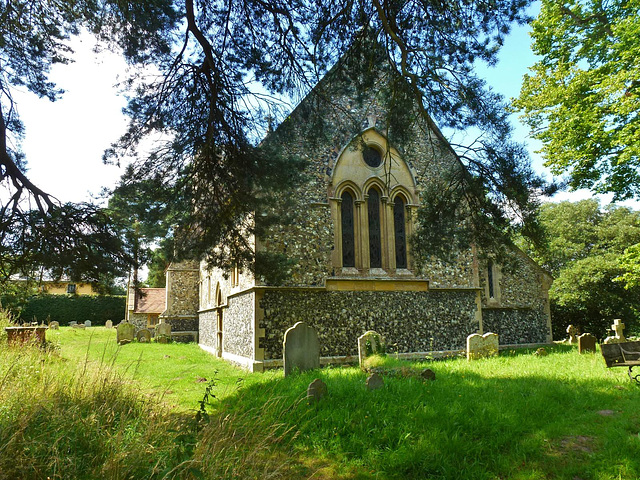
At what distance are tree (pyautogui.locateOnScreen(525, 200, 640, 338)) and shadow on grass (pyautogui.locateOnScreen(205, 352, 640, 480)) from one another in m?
14.6

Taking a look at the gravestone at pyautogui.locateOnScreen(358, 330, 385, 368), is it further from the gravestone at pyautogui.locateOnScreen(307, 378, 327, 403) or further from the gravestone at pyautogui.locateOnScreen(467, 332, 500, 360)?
the gravestone at pyautogui.locateOnScreen(307, 378, 327, 403)

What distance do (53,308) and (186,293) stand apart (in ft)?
60.9

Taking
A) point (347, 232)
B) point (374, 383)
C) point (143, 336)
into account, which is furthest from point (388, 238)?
point (143, 336)

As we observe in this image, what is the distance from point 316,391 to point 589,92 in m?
12.6

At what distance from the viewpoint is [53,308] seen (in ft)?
116

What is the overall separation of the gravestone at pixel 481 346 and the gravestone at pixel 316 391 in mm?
6673

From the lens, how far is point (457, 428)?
17.4 feet

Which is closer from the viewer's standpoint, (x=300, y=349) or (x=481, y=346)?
(x=300, y=349)

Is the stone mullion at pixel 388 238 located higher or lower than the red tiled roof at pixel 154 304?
higher

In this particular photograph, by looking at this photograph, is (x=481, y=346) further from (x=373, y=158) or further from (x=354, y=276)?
(x=373, y=158)

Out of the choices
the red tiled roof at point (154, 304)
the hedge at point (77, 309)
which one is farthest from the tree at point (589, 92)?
the hedge at point (77, 309)

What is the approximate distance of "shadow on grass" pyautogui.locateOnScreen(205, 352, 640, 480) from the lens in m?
4.52

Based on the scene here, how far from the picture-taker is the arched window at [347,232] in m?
13.2

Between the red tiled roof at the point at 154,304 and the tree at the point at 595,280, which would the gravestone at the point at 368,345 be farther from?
the red tiled roof at the point at 154,304
